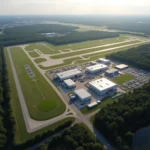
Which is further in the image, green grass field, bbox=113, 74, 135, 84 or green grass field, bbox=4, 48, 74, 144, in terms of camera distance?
green grass field, bbox=113, 74, 135, 84

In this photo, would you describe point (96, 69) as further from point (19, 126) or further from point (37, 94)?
point (19, 126)

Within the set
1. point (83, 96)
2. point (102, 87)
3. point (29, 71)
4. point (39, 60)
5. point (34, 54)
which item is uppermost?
point (102, 87)

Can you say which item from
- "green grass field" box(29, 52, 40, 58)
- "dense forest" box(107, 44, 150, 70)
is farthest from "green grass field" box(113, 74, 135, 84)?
"green grass field" box(29, 52, 40, 58)

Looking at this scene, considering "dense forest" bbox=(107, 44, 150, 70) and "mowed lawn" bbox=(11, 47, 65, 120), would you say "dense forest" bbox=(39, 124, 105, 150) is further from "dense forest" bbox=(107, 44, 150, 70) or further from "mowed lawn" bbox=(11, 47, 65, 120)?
"dense forest" bbox=(107, 44, 150, 70)

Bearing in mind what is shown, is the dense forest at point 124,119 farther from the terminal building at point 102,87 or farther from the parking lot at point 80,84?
the terminal building at point 102,87

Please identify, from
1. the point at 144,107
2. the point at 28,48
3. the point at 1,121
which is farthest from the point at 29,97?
the point at 28,48

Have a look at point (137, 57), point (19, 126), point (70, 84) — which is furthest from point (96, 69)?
point (19, 126)
